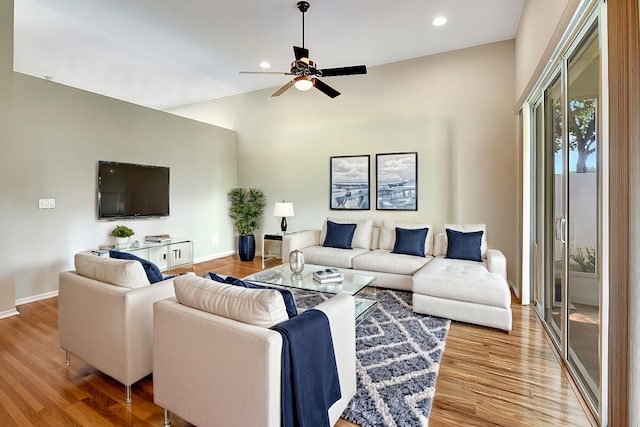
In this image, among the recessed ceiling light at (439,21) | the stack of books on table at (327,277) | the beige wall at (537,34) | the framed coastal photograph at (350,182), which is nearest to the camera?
the beige wall at (537,34)

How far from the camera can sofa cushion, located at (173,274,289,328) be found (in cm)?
138

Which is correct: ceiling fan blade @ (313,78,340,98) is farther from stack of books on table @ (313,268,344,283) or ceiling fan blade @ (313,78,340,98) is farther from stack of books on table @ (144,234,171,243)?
stack of books on table @ (144,234,171,243)

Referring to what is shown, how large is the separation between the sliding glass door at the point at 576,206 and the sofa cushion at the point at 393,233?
1.64 metres

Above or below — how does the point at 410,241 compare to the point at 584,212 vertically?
below

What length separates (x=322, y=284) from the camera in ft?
9.78

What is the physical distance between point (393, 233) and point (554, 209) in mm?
2253

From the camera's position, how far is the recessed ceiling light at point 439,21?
3732 millimetres

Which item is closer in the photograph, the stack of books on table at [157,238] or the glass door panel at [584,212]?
the glass door panel at [584,212]

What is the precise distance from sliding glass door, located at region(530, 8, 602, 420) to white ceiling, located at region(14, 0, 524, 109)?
69.2 inches

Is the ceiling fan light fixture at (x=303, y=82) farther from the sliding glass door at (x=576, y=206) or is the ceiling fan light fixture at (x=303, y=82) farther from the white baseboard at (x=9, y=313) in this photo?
the white baseboard at (x=9, y=313)

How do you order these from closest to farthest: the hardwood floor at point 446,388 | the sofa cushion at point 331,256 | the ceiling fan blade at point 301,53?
the hardwood floor at point 446,388 → the ceiling fan blade at point 301,53 → the sofa cushion at point 331,256

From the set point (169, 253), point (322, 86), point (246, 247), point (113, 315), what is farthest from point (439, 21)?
point (169, 253)

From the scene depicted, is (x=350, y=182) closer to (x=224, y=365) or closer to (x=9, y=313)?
(x=224, y=365)

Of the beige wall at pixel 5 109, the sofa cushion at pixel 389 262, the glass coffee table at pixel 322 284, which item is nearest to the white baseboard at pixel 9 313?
the beige wall at pixel 5 109
